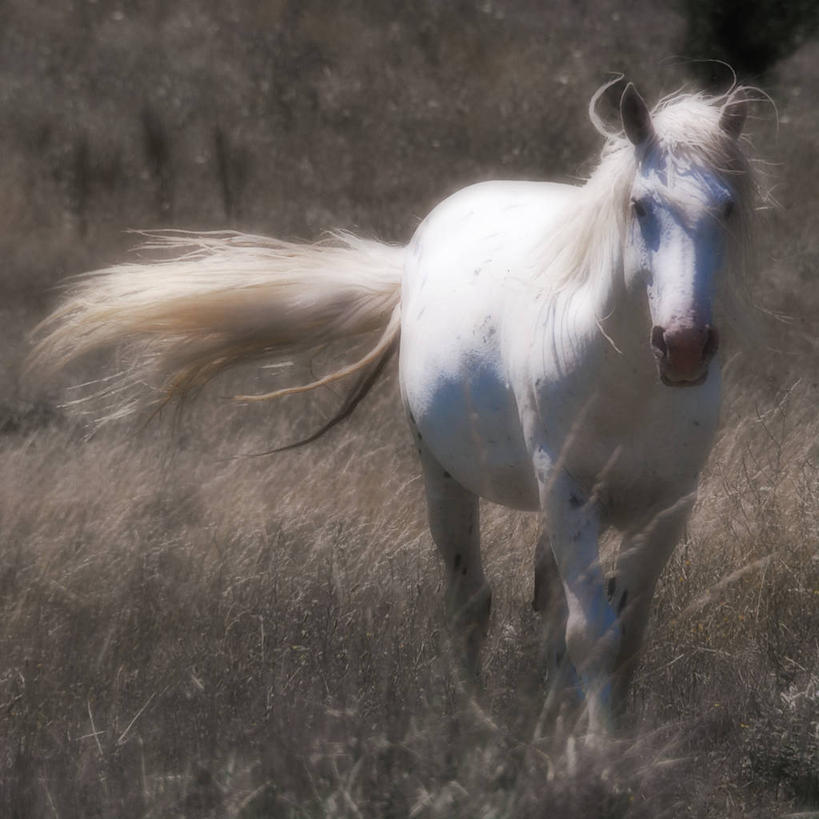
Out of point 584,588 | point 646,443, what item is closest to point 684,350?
point 646,443

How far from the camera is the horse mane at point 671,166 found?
298cm

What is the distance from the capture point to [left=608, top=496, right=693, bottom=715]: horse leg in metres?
3.39

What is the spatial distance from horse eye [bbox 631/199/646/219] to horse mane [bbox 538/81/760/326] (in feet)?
0.28

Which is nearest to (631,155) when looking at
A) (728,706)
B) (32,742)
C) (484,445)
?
(484,445)

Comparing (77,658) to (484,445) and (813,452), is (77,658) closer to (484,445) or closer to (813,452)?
(484,445)

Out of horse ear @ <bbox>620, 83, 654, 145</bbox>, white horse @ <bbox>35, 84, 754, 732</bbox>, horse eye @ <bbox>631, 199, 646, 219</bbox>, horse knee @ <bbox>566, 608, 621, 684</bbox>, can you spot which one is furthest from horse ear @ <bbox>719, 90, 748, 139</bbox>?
horse knee @ <bbox>566, 608, 621, 684</bbox>

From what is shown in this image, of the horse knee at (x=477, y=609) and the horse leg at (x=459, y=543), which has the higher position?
the horse leg at (x=459, y=543)

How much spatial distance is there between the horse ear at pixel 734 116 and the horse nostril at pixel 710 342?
1.89 ft

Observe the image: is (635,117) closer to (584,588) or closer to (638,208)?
(638,208)

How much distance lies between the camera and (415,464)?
6.29 meters

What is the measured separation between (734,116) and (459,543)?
1.70m

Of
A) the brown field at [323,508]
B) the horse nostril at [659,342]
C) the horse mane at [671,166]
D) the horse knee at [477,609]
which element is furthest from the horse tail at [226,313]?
the horse nostril at [659,342]

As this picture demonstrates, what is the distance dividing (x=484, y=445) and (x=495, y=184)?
40.3 inches

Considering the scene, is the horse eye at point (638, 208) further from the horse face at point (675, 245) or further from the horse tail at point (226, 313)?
the horse tail at point (226, 313)
